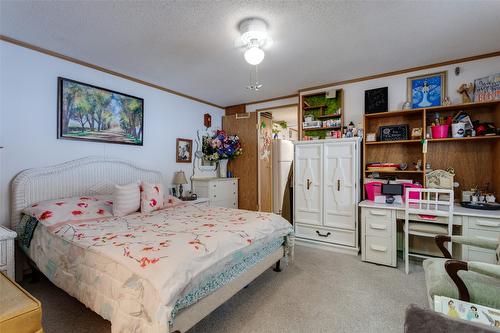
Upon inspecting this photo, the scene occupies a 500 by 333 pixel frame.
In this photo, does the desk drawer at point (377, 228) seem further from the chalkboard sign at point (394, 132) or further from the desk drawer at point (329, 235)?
the chalkboard sign at point (394, 132)

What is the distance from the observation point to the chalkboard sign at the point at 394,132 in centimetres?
312

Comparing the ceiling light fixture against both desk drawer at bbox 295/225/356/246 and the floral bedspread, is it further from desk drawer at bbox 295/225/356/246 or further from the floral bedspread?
desk drawer at bbox 295/225/356/246

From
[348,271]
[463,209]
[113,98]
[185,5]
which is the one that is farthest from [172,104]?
[463,209]

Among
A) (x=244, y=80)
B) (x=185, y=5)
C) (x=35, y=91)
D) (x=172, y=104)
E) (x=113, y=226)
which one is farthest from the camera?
(x=172, y=104)

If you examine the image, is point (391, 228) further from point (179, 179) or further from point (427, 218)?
point (179, 179)

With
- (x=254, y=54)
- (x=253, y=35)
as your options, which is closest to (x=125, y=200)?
(x=254, y=54)

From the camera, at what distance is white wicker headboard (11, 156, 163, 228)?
2.32 metres

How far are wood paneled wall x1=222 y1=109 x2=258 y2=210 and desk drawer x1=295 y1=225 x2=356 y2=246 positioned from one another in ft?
3.90

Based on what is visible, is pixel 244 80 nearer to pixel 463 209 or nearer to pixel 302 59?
pixel 302 59

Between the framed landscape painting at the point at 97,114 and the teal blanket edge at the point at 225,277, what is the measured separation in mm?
2416

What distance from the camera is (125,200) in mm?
2492

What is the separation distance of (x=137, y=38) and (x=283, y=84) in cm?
213

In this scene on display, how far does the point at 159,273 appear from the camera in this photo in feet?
4.20

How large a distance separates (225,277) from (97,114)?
260 centimetres
